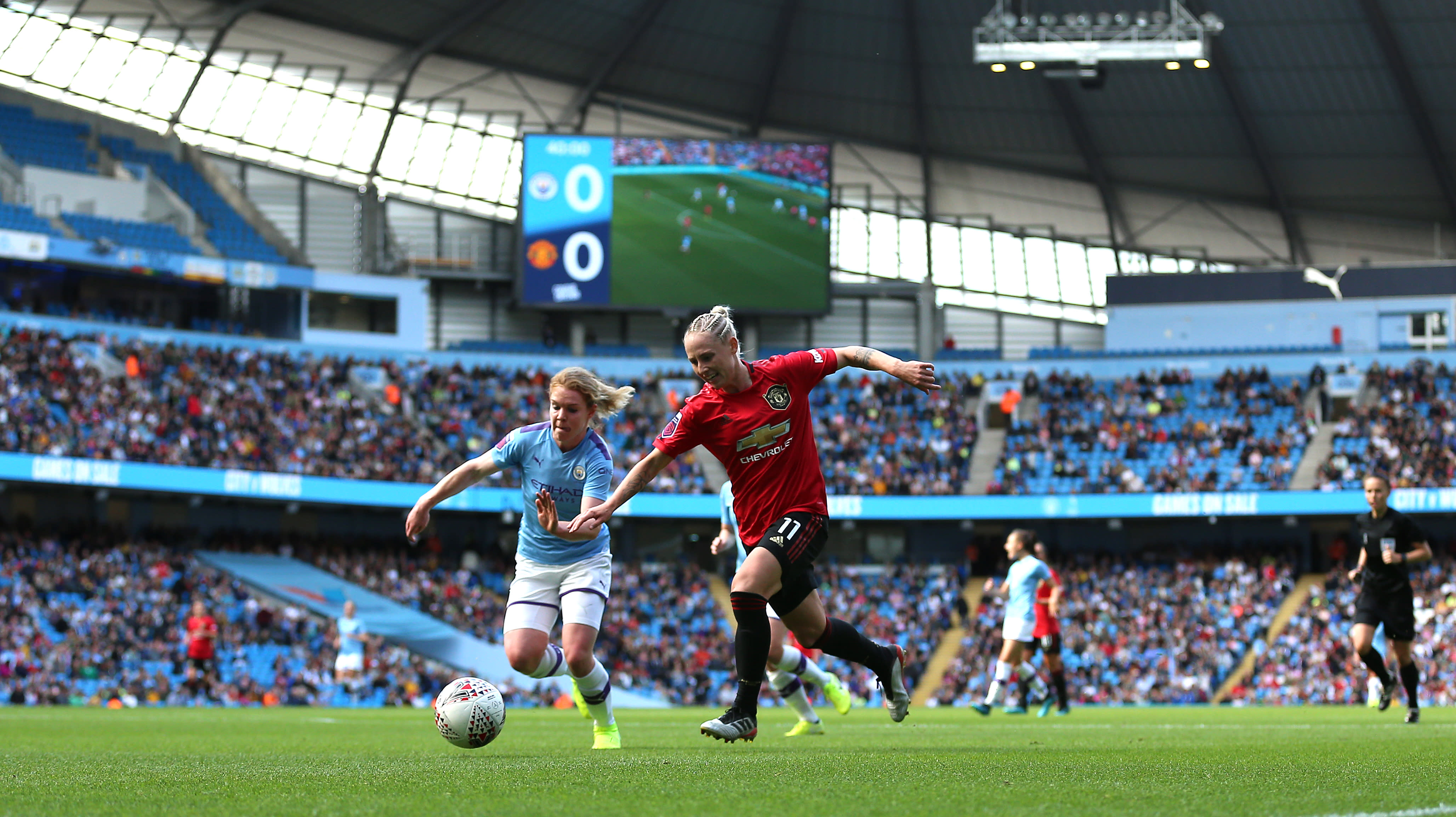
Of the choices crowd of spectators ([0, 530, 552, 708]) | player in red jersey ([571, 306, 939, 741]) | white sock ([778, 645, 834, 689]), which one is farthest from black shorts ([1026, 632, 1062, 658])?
crowd of spectators ([0, 530, 552, 708])

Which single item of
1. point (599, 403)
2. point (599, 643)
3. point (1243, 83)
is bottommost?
point (599, 643)

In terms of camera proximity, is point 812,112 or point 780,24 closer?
point 780,24

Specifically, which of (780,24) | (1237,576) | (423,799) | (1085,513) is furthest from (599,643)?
(423,799)

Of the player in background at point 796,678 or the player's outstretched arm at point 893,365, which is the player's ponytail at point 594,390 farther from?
the player in background at point 796,678

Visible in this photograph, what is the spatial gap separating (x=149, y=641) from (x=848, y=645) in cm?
2695

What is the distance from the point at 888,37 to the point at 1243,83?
400 inches

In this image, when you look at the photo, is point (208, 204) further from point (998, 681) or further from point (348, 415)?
point (998, 681)

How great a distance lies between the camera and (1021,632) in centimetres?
1761

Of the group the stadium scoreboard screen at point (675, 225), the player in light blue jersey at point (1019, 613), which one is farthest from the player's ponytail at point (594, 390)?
the stadium scoreboard screen at point (675, 225)

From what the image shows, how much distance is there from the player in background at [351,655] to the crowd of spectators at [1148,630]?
1339 centimetres

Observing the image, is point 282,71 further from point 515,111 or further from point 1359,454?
point 1359,454

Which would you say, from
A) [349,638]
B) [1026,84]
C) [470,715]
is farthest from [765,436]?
[1026,84]

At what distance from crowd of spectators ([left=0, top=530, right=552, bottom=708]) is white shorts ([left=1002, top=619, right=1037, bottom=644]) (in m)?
17.9

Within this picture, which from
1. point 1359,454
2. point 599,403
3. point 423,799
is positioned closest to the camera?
point 423,799
